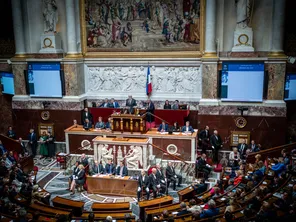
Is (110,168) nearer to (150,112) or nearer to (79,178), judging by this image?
(79,178)

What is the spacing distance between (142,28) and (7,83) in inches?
361

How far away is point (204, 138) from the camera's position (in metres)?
18.4

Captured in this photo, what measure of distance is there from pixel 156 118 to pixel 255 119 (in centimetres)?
531

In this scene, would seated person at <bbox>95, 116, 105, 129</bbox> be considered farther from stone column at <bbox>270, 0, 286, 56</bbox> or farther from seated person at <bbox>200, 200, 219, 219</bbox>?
stone column at <bbox>270, 0, 286, 56</bbox>

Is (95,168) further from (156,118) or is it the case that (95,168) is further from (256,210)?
(256,210)

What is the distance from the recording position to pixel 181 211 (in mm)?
11531

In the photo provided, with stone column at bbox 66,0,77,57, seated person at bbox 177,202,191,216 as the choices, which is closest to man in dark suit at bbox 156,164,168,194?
seated person at bbox 177,202,191,216

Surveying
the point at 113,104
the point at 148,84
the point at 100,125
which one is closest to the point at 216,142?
the point at 148,84

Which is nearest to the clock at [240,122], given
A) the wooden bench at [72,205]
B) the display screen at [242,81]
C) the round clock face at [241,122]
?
the round clock face at [241,122]

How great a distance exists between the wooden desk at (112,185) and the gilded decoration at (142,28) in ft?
27.5

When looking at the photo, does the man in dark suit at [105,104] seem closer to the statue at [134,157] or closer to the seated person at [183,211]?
the statue at [134,157]

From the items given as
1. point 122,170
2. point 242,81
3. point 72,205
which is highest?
point 242,81

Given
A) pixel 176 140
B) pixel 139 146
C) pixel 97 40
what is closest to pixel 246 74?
pixel 176 140

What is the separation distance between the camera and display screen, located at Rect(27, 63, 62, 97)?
20938 millimetres
